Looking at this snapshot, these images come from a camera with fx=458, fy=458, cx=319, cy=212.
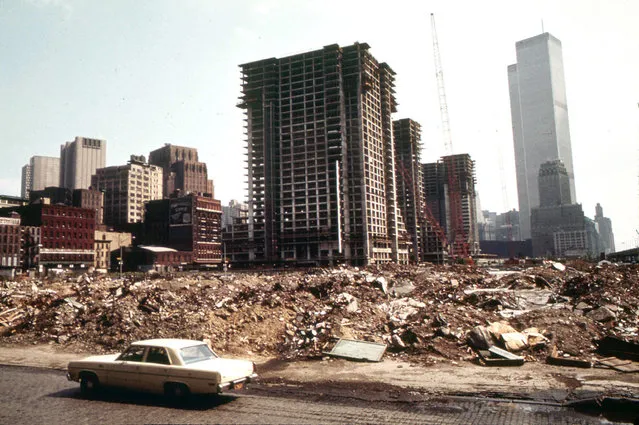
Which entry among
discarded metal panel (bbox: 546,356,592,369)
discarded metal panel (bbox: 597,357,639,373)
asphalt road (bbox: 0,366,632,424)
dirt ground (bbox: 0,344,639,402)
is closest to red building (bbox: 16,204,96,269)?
dirt ground (bbox: 0,344,639,402)

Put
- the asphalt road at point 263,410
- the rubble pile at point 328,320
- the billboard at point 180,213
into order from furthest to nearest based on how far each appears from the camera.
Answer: the billboard at point 180,213
the rubble pile at point 328,320
the asphalt road at point 263,410

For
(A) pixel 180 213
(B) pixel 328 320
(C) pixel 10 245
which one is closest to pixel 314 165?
(A) pixel 180 213

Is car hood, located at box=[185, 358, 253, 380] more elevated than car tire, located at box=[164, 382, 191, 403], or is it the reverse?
car hood, located at box=[185, 358, 253, 380]

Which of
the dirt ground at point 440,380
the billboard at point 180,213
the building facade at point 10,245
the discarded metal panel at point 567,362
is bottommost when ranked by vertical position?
the dirt ground at point 440,380

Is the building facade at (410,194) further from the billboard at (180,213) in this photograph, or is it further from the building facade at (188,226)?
the billboard at (180,213)

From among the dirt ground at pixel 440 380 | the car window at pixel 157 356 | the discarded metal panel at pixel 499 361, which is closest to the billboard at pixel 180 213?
the dirt ground at pixel 440 380

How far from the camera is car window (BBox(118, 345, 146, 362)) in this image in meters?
12.9

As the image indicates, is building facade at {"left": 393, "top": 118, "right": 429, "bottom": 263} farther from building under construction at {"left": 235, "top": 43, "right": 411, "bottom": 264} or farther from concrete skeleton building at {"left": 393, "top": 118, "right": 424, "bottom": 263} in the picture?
building under construction at {"left": 235, "top": 43, "right": 411, "bottom": 264}


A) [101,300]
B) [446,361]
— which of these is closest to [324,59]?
[101,300]

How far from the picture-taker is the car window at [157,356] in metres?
12.5

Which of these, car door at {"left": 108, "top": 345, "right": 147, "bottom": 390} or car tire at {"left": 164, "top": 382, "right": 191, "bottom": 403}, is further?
car door at {"left": 108, "top": 345, "right": 147, "bottom": 390}

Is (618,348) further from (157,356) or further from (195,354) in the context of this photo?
(157,356)

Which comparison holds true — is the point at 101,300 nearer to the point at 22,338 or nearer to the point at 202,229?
the point at 22,338

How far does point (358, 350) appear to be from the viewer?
18609 mm
